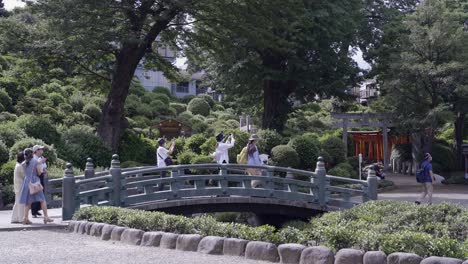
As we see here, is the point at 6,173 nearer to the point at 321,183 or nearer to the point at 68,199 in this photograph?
the point at 68,199

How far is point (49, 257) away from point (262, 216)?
1185 cm

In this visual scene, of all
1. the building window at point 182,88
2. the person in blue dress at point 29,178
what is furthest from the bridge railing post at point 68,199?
the building window at point 182,88

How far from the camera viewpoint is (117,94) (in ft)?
87.2

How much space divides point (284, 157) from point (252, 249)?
16460 millimetres

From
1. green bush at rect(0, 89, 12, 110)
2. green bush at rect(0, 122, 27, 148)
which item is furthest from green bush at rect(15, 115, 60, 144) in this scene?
green bush at rect(0, 89, 12, 110)

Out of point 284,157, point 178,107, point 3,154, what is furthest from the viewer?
point 178,107

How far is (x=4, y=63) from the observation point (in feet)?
122

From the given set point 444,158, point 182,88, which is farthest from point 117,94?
point 182,88

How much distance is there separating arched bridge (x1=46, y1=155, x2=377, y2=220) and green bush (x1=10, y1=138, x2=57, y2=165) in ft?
10.9

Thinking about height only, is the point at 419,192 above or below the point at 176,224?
below

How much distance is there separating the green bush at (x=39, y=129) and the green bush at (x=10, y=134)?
760 mm

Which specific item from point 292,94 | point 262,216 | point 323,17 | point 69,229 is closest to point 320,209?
point 262,216

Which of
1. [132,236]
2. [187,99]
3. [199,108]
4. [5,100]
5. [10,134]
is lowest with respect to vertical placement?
[132,236]

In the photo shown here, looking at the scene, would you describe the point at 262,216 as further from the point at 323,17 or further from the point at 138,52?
the point at 323,17
